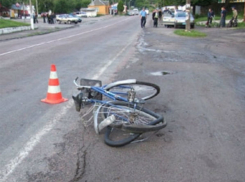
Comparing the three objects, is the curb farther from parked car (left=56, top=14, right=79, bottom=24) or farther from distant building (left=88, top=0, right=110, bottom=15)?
distant building (left=88, top=0, right=110, bottom=15)

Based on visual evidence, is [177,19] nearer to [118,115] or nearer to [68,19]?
[68,19]

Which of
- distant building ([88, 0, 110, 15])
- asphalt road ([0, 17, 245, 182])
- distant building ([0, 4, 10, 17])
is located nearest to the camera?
asphalt road ([0, 17, 245, 182])

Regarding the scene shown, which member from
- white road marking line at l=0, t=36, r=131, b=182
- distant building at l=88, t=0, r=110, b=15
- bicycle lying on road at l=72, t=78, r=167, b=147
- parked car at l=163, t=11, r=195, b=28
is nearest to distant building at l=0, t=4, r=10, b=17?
distant building at l=88, t=0, r=110, b=15

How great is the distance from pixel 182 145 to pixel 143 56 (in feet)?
28.5

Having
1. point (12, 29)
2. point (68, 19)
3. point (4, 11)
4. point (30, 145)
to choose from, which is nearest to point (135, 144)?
point (30, 145)

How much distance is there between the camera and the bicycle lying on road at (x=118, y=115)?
4359 mm

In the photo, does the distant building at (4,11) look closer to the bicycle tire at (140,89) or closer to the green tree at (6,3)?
the green tree at (6,3)

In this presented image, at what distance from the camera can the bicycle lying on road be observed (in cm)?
436

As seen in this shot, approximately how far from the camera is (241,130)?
4.98 m

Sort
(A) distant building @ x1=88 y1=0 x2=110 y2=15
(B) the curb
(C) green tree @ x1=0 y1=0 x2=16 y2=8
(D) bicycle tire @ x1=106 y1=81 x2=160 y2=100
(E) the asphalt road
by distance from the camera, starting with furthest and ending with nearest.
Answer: (A) distant building @ x1=88 y1=0 x2=110 y2=15
(C) green tree @ x1=0 y1=0 x2=16 y2=8
(B) the curb
(D) bicycle tire @ x1=106 y1=81 x2=160 y2=100
(E) the asphalt road

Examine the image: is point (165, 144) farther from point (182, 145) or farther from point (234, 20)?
point (234, 20)

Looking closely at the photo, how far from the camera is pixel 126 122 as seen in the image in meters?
4.55

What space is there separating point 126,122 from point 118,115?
0.24 metres

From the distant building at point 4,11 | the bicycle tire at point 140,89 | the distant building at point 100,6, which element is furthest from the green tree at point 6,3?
the bicycle tire at point 140,89
